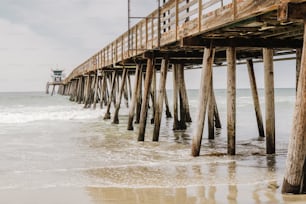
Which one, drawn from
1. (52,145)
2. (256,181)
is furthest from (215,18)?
(52,145)

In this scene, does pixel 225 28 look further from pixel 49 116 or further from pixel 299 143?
pixel 49 116

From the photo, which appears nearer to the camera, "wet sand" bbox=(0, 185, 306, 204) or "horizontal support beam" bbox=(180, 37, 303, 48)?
"wet sand" bbox=(0, 185, 306, 204)

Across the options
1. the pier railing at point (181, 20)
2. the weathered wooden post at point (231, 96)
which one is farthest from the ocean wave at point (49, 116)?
the weathered wooden post at point (231, 96)

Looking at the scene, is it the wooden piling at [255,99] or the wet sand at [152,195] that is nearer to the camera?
the wet sand at [152,195]

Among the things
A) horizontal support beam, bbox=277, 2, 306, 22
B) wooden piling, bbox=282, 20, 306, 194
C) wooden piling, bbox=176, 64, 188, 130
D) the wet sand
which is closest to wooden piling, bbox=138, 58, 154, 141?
wooden piling, bbox=176, 64, 188, 130

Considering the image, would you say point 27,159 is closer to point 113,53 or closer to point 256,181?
point 256,181

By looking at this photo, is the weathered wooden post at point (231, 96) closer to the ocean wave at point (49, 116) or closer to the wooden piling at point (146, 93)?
the wooden piling at point (146, 93)

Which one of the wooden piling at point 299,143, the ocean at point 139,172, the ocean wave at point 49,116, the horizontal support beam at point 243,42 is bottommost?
the ocean wave at point 49,116

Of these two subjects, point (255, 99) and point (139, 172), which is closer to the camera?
point (139, 172)

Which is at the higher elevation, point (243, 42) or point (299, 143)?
point (243, 42)

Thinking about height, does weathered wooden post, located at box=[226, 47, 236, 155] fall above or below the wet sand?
above

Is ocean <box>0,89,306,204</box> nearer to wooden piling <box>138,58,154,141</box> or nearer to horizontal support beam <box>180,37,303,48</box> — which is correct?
wooden piling <box>138,58,154,141</box>

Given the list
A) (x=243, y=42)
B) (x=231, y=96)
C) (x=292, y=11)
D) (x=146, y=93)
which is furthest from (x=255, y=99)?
(x=292, y=11)

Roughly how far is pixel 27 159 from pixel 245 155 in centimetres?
470
